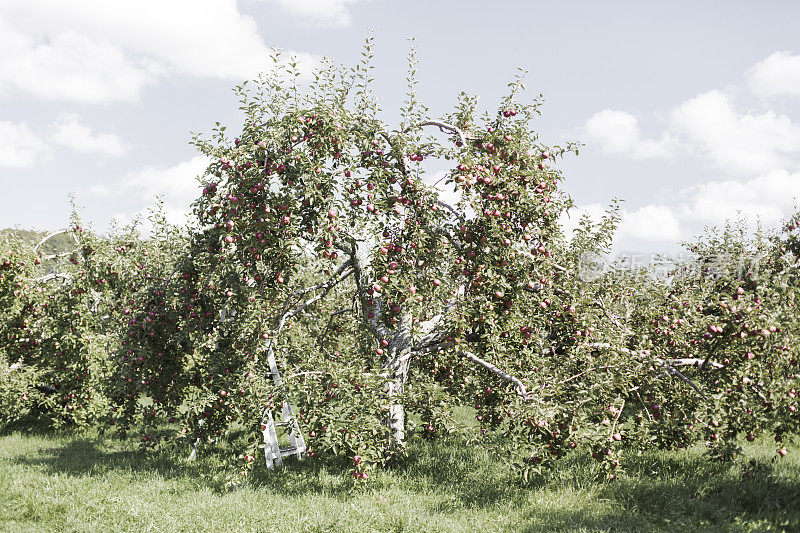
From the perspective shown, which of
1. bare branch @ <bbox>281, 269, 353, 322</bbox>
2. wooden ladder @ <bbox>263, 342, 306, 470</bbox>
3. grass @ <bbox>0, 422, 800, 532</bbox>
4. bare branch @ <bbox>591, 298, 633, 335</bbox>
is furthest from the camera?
bare branch @ <bbox>281, 269, 353, 322</bbox>

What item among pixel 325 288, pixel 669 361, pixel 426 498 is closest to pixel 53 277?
pixel 325 288

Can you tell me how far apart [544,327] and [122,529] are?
18.7 ft

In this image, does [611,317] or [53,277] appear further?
[53,277]

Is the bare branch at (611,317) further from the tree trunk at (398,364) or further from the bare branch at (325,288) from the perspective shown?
the bare branch at (325,288)

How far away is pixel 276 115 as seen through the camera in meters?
6.93

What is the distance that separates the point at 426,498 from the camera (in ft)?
20.7

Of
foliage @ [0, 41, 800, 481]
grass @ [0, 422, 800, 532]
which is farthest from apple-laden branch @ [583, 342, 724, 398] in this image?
grass @ [0, 422, 800, 532]

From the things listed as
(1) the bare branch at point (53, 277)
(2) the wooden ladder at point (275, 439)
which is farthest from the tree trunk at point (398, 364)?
(1) the bare branch at point (53, 277)

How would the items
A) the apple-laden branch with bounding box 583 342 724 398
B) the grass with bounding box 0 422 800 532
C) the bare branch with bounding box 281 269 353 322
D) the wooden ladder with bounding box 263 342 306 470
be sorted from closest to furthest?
the grass with bounding box 0 422 800 532 → the apple-laden branch with bounding box 583 342 724 398 → the wooden ladder with bounding box 263 342 306 470 → the bare branch with bounding box 281 269 353 322

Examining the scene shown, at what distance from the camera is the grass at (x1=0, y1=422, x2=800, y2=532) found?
570 cm

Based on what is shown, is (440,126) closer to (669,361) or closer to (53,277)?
(669,361)

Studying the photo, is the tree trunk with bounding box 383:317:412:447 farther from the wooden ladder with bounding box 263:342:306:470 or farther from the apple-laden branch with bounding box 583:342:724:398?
the apple-laden branch with bounding box 583:342:724:398

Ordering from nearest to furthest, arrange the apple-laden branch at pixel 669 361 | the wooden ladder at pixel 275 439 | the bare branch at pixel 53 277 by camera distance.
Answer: the apple-laden branch at pixel 669 361 → the wooden ladder at pixel 275 439 → the bare branch at pixel 53 277

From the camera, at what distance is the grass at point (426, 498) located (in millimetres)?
5695
